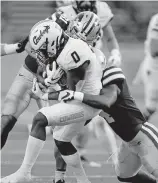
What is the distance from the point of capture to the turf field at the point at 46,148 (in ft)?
21.5

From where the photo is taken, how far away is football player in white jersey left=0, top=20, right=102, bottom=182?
198 inches

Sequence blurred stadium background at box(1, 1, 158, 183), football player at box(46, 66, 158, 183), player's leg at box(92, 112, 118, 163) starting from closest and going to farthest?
1. football player at box(46, 66, 158, 183)
2. player's leg at box(92, 112, 118, 163)
3. blurred stadium background at box(1, 1, 158, 183)

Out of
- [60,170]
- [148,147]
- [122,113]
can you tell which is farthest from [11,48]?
[148,147]

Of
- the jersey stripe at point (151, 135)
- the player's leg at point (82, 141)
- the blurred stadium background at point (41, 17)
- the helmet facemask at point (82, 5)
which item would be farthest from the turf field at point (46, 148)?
the helmet facemask at point (82, 5)

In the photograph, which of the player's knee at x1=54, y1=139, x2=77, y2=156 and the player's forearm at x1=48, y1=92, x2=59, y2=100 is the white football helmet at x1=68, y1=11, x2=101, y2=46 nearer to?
the player's forearm at x1=48, y1=92, x2=59, y2=100

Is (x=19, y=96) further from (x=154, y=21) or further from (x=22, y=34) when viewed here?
(x=22, y=34)

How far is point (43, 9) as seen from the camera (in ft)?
43.7

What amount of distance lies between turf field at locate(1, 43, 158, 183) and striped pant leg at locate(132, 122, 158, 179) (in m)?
1.03

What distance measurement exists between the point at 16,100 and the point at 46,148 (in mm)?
2168

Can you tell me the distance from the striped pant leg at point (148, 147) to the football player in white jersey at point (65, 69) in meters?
0.36

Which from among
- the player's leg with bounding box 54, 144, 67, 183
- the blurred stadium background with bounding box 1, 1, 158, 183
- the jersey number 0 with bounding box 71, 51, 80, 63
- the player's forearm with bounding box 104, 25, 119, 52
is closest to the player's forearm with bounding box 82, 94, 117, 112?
the jersey number 0 with bounding box 71, 51, 80, 63

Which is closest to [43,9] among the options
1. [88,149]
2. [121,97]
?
[88,149]

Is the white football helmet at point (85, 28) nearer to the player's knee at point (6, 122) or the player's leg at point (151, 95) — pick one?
the player's knee at point (6, 122)

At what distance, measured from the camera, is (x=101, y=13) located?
24.0ft
